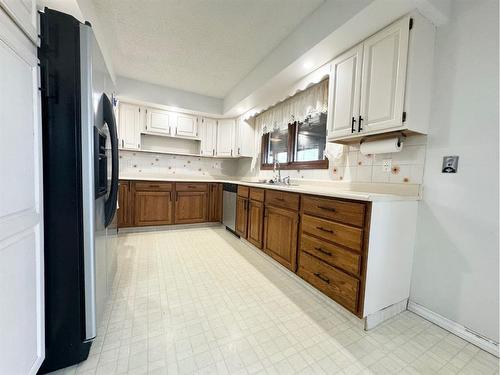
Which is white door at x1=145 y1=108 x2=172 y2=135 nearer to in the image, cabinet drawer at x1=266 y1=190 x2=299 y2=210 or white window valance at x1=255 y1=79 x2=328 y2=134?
white window valance at x1=255 y1=79 x2=328 y2=134

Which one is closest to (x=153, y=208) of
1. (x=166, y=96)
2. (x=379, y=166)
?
(x=166, y=96)

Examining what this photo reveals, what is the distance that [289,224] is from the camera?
2021mm

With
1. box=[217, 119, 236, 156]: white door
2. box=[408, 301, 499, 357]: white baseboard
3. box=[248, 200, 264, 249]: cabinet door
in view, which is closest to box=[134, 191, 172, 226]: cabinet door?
box=[217, 119, 236, 156]: white door

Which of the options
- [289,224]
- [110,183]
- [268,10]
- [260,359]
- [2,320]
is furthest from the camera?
[289,224]

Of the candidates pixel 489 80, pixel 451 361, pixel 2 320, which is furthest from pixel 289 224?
pixel 2 320

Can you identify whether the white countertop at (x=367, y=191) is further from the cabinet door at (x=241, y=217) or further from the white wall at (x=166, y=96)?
the white wall at (x=166, y=96)

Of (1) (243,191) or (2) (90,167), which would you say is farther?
(1) (243,191)

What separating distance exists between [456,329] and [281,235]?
1.34 m

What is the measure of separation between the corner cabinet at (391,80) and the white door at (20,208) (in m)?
1.94

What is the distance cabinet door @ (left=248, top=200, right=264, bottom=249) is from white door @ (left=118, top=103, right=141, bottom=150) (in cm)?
229

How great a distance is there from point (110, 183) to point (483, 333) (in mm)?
2575

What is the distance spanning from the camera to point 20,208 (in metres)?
0.78

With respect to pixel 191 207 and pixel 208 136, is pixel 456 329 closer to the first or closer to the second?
pixel 191 207

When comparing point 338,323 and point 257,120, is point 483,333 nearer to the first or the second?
point 338,323
